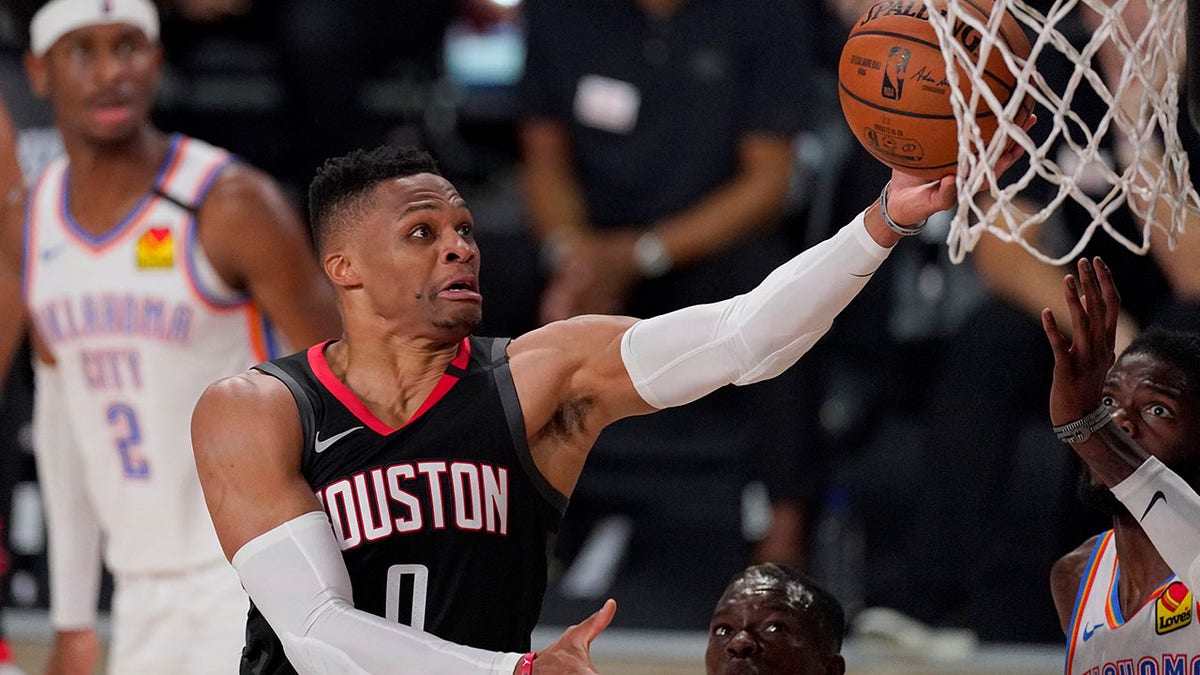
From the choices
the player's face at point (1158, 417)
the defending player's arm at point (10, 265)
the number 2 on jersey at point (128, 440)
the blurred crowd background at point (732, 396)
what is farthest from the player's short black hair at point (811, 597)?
the defending player's arm at point (10, 265)

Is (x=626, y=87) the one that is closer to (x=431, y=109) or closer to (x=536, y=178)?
(x=536, y=178)

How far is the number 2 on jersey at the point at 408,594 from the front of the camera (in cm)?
344

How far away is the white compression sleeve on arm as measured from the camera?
335 centimetres

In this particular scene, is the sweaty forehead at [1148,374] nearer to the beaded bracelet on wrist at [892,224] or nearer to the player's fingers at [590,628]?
Answer: the beaded bracelet on wrist at [892,224]

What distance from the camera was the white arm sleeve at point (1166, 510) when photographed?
10.9ft

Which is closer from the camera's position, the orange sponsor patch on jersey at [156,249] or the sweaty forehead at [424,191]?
the sweaty forehead at [424,191]

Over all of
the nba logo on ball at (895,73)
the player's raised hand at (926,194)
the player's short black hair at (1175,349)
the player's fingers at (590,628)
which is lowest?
the player's fingers at (590,628)

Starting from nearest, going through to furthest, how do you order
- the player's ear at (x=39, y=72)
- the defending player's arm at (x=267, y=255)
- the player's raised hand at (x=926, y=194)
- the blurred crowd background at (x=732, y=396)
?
the player's raised hand at (x=926, y=194), the defending player's arm at (x=267, y=255), the player's ear at (x=39, y=72), the blurred crowd background at (x=732, y=396)

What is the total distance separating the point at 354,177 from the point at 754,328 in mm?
893

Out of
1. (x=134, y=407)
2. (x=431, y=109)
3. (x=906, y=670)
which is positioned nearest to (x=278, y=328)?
(x=134, y=407)

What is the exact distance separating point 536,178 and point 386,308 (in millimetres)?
2965

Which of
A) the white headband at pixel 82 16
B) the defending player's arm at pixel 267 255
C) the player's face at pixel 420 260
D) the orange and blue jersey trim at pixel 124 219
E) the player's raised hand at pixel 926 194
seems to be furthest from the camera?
the white headband at pixel 82 16

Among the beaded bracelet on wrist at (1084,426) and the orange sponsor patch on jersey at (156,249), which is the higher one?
the orange sponsor patch on jersey at (156,249)

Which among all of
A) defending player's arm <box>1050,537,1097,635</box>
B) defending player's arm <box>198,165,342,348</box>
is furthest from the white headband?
defending player's arm <box>1050,537,1097,635</box>
